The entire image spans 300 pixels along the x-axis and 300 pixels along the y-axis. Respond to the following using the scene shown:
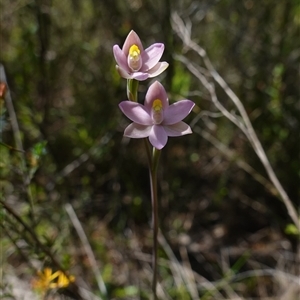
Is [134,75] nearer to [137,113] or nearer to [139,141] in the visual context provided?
[137,113]

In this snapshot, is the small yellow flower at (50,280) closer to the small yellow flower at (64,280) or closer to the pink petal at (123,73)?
the small yellow flower at (64,280)

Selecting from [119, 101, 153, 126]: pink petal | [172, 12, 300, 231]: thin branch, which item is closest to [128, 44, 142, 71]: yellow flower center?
[119, 101, 153, 126]: pink petal

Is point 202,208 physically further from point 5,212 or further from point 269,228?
point 5,212

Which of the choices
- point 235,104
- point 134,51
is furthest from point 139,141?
point 134,51

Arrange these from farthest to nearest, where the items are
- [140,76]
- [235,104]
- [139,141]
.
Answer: [139,141]
[235,104]
[140,76]

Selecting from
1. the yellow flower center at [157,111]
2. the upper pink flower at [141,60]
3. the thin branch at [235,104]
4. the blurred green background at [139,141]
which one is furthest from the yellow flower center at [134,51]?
the blurred green background at [139,141]

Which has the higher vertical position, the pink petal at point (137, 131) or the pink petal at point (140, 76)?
the pink petal at point (140, 76)
